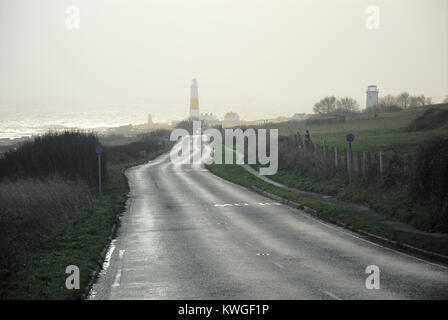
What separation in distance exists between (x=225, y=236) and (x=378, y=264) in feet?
21.4

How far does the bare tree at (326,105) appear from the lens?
193500 mm

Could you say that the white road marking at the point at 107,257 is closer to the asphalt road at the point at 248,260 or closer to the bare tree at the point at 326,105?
the asphalt road at the point at 248,260

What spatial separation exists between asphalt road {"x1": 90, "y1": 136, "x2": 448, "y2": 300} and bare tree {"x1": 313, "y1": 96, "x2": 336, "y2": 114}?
17088cm

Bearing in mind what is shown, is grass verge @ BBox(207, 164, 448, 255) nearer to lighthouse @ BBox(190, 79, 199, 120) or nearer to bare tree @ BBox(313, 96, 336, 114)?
lighthouse @ BBox(190, 79, 199, 120)

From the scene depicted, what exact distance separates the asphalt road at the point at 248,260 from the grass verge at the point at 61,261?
1.73ft

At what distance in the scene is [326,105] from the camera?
19700 centimetres

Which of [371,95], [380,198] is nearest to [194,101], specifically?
[371,95]

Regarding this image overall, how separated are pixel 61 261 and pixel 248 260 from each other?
4.98 metres

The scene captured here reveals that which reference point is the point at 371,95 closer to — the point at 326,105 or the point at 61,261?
the point at 326,105

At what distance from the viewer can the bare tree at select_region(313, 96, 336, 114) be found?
19350 centimetres

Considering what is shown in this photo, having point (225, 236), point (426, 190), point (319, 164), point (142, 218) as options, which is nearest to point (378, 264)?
point (225, 236)

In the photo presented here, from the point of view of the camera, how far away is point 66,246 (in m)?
17.0

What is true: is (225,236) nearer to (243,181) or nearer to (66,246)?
(66,246)

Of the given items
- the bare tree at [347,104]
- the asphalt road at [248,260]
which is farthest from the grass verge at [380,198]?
the bare tree at [347,104]
